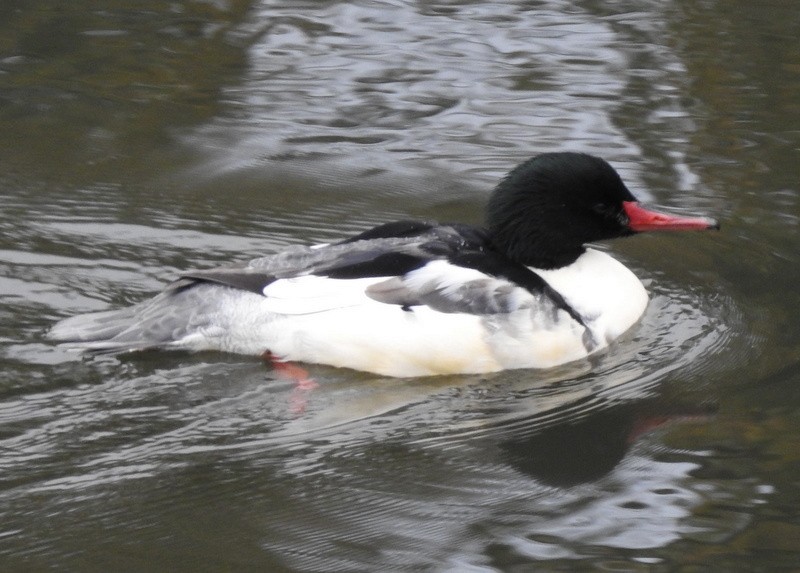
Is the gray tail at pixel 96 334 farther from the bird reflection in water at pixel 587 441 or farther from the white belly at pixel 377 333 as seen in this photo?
the bird reflection in water at pixel 587 441

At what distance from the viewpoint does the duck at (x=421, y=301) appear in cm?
629

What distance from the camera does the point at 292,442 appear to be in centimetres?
563

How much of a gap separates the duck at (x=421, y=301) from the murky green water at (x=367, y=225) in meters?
0.12

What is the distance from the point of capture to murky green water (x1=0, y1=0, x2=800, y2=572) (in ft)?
16.3

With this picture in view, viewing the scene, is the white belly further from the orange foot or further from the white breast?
the white breast

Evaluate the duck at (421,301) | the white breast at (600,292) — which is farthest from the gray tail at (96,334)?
the white breast at (600,292)

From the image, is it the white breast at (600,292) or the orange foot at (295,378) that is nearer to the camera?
the orange foot at (295,378)

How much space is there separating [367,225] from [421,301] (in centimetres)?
181

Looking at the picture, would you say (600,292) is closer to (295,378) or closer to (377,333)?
(377,333)

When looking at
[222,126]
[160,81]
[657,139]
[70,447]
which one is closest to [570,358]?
[70,447]

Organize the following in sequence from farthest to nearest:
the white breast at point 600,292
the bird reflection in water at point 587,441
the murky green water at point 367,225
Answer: the white breast at point 600,292 → the bird reflection in water at point 587,441 → the murky green water at point 367,225

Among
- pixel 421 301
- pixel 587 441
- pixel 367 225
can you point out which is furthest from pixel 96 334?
pixel 587 441

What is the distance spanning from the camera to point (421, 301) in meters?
6.32

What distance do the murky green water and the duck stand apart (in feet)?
0.40
